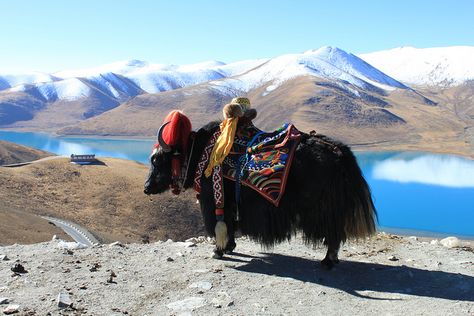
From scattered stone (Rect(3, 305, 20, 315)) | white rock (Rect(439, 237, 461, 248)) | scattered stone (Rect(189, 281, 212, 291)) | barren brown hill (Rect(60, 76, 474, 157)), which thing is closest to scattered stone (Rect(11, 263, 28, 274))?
scattered stone (Rect(3, 305, 20, 315))

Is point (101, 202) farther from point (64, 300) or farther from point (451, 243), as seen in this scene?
point (64, 300)

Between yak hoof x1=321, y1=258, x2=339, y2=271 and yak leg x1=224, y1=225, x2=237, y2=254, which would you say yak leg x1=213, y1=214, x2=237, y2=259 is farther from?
yak hoof x1=321, y1=258, x2=339, y2=271

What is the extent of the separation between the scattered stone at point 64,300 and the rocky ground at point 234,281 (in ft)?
0.05

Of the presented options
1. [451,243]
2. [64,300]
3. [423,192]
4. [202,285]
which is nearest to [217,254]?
[202,285]

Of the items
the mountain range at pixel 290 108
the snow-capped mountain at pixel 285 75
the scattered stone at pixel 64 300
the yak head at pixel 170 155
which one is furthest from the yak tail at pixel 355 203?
the snow-capped mountain at pixel 285 75

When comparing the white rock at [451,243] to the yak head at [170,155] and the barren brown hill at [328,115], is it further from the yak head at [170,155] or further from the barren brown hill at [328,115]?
the barren brown hill at [328,115]

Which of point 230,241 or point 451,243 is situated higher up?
point 230,241

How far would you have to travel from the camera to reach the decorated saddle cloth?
16.0 ft

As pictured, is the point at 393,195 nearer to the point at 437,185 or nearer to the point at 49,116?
the point at 437,185

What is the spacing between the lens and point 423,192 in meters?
47.7

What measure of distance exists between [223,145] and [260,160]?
43 centimetres

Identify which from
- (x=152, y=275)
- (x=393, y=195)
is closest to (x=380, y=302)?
(x=152, y=275)

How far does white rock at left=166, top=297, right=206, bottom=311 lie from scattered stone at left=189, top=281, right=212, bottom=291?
24cm

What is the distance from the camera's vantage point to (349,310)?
400 centimetres
